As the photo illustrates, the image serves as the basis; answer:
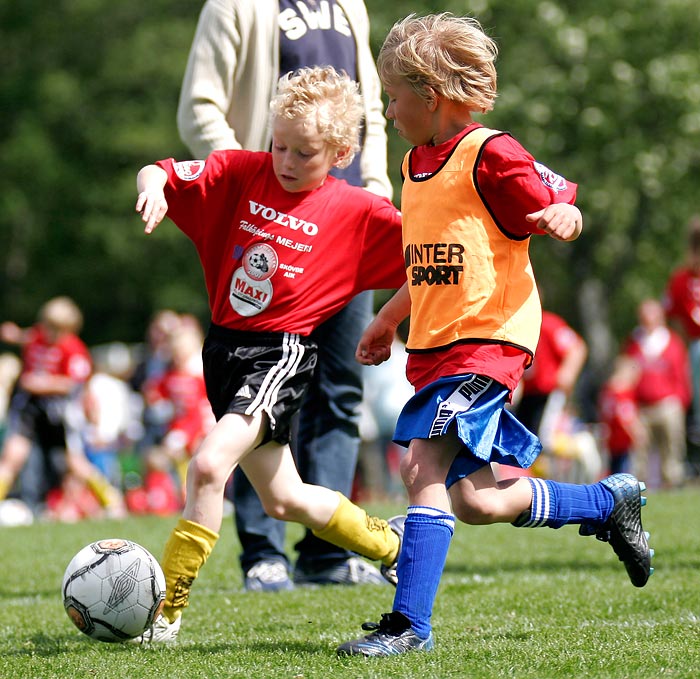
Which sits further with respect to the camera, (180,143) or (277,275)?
(180,143)

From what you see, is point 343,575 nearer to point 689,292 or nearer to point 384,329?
point 384,329

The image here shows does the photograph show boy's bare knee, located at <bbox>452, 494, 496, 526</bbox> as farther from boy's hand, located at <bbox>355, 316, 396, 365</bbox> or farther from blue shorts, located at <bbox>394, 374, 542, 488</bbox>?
boy's hand, located at <bbox>355, 316, 396, 365</bbox>

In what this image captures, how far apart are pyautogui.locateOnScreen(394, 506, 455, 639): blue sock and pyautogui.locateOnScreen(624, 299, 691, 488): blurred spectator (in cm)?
1065

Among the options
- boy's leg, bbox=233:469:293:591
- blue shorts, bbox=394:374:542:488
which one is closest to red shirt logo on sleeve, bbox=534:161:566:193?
blue shorts, bbox=394:374:542:488

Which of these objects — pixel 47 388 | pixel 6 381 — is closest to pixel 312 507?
pixel 47 388

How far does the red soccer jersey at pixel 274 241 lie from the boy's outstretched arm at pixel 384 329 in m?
0.26

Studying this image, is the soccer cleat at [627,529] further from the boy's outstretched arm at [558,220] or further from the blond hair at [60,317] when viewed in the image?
the blond hair at [60,317]

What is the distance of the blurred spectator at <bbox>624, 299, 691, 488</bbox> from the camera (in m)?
14.1

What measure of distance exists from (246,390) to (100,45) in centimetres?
2958

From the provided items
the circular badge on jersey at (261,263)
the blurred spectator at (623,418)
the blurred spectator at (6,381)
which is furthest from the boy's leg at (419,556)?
the blurred spectator at (623,418)

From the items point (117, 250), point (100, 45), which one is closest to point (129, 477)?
point (117, 250)

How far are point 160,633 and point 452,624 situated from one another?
39.9 inches

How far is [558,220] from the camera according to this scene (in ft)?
11.9

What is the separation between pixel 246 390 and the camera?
4293 mm
